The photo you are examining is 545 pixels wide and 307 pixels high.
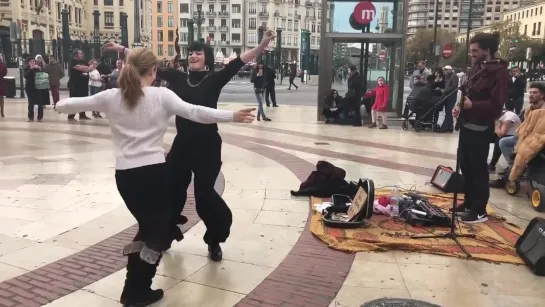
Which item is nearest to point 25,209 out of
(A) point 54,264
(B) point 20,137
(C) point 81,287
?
(A) point 54,264

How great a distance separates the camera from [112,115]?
3.13 m

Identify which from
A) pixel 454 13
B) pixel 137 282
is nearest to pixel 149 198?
pixel 137 282

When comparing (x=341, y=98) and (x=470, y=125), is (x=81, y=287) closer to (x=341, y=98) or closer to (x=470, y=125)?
(x=470, y=125)

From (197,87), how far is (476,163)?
3038mm

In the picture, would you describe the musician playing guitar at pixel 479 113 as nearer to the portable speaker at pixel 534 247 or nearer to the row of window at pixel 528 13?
the portable speaker at pixel 534 247

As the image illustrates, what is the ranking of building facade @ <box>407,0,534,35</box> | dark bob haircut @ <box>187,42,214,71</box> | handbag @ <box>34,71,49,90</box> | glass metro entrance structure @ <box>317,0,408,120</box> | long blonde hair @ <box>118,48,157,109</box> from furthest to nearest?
building facade @ <box>407,0,534,35</box>, glass metro entrance structure @ <box>317,0,408,120</box>, handbag @ <box>34,71,49,90</box>, dark bob haircut @ <box>187,42,214,71</box>, long blonde hair @ <box>118,48,157,109</box>

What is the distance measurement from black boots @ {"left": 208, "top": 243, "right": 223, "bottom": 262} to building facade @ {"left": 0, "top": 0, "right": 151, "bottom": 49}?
39290 mm

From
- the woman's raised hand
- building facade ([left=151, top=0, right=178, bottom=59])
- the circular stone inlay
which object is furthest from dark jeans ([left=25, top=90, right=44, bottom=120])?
building facade ([left=151, top=0, right=178, bottom=59])

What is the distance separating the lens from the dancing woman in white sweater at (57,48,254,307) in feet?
10.1

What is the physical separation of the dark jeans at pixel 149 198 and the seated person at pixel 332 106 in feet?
34.7

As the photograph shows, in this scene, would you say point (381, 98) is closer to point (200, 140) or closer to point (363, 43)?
point (363, 43)

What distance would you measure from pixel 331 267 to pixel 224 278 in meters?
0.90

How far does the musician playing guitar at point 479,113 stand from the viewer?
15.9 ft

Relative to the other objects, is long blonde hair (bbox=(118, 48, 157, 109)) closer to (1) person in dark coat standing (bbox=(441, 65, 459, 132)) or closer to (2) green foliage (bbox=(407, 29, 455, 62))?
(1) person in dark coat standing (bbox=(441, 65, 459, 132))
